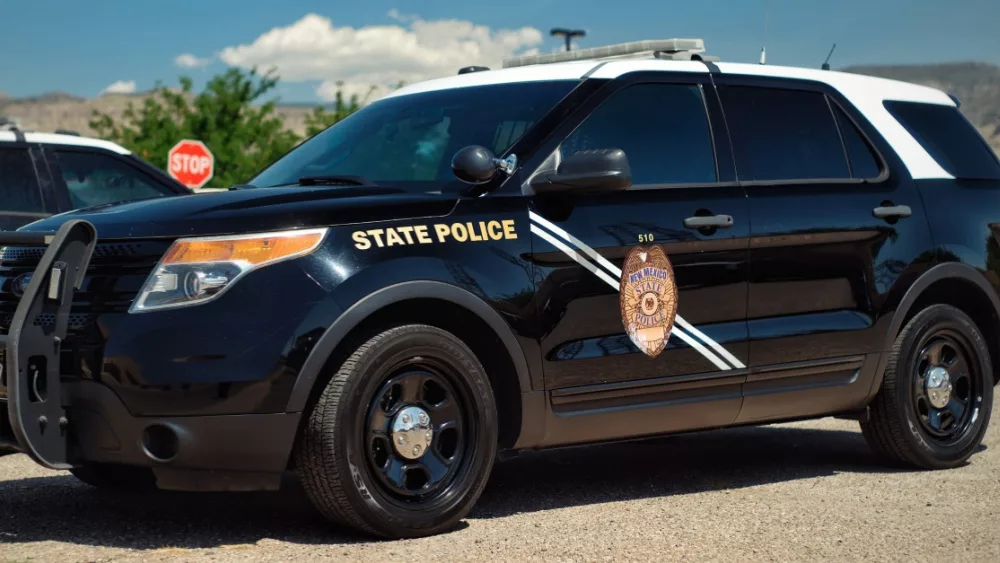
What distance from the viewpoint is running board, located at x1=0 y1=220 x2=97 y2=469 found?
186 inches

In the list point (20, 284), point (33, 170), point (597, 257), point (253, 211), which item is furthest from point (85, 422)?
point (33, 170)

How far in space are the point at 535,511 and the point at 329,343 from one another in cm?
142

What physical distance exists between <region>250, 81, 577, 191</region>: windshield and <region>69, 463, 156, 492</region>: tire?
4.37 ft

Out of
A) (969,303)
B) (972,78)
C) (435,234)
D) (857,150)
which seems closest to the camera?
(435,234)

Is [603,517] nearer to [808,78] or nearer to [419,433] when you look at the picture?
[419,433]

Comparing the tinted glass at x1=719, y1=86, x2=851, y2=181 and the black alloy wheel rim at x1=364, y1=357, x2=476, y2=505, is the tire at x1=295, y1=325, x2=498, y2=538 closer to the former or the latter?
the black alloy wheel rim at x1=364, y1=357, x2=476, y2=505

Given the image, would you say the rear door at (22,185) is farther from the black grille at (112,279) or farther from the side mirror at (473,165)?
the side mirror at (473,165)

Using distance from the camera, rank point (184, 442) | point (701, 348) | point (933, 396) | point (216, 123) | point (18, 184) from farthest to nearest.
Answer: point (216, 123) < point (18, 184) < point (933, 396) < point (701, 348) < point (184, 442)

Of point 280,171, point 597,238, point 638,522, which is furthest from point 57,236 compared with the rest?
point 638,522

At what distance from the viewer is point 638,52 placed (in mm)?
6797

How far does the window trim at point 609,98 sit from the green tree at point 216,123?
25.6 metres

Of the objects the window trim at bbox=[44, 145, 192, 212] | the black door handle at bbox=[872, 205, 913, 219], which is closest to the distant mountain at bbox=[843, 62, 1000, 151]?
the window trim at bbox=[44, 145, 192, 212]

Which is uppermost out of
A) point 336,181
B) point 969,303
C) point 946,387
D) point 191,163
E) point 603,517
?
point 336,181

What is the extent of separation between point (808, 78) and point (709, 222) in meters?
1.29
